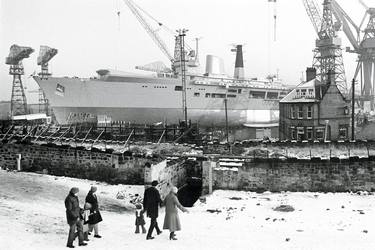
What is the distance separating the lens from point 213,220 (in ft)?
42.6

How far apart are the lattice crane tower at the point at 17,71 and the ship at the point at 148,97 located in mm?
7993

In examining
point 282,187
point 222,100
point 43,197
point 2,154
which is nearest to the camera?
point 43,197

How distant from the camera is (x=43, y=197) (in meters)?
Answer: 14.1

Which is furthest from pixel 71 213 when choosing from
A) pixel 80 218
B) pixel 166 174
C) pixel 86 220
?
pixel 166 174

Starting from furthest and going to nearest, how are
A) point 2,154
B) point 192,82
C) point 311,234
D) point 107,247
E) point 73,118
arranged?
point 192,82, point 73,118, point 2,154, point 311,234, point 107,247

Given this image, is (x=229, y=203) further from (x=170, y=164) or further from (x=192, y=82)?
(x=192, y=82)

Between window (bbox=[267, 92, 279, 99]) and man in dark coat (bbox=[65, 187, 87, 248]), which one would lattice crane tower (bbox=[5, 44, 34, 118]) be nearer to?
window (bbox=[267, 92, 279, 99])

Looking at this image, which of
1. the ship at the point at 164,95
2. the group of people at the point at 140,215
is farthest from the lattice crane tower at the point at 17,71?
the group of people at the point at 140,215

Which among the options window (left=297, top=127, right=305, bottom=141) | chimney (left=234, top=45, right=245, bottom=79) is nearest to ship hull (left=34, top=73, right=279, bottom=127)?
chimney (left=234, top=45, right=245, bottom=79)

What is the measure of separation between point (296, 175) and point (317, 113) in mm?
22416

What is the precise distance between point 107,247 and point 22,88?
232 ft

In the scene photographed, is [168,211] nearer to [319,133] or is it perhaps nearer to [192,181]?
[192,181]

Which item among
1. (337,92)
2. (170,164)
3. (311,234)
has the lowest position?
(311,234)

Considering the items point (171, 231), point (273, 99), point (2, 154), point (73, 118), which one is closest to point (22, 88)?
point (73, 118)
